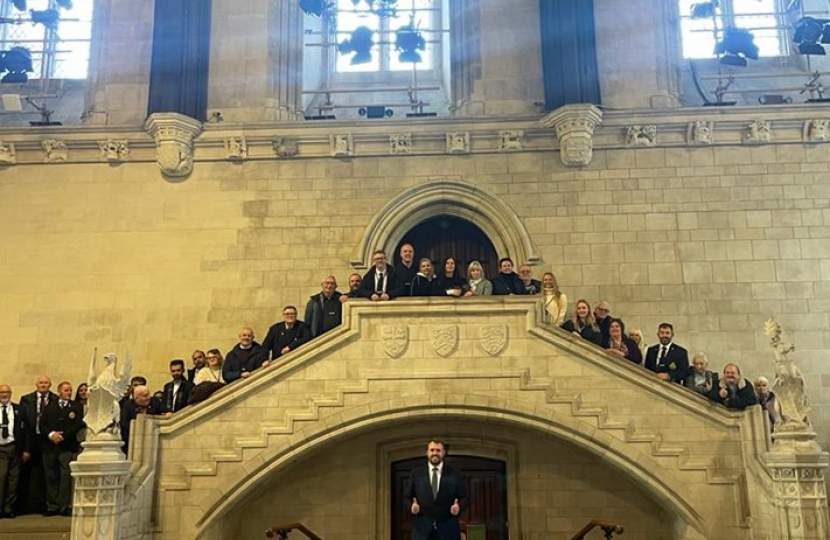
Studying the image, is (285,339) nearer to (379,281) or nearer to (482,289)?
(379,281)

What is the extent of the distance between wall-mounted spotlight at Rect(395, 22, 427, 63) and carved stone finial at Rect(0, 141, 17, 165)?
286 inches

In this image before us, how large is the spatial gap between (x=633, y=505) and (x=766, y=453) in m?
2.72

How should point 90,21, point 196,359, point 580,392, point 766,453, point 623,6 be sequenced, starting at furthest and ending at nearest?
point 90,21 → point 623,6 → point 196,359 → point 580,392 → point 766,453

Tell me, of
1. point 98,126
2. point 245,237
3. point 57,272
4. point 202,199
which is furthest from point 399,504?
point 98,126

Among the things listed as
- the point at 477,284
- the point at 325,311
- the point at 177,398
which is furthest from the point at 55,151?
Answer: the point at 477,284

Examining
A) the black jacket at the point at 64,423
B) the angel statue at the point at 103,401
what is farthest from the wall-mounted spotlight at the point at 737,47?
the black jacket at the point at 64,423

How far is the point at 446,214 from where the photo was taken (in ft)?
44.4

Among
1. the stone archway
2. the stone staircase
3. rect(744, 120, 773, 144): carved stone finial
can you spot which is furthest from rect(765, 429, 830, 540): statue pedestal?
rect(744, 120, 773, 144): carved stone finial

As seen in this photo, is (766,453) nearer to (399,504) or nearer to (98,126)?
(399,504)

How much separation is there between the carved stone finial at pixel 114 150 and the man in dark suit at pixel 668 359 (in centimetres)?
952

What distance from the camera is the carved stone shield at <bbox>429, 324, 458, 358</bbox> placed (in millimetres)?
10117

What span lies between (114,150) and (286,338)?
5617mm

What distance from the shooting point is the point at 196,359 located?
10914 mm

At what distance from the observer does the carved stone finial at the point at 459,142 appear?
13438mm
